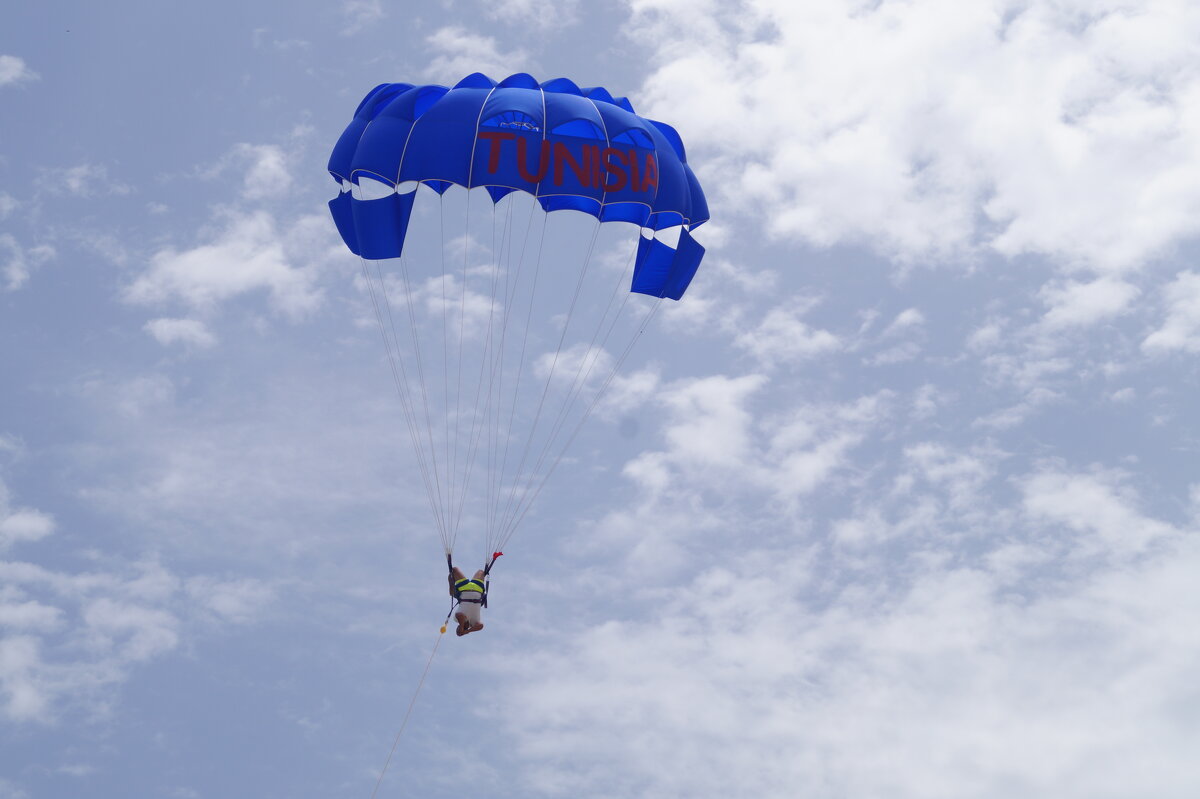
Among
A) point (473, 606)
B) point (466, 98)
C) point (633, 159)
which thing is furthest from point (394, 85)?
point (473, 606)

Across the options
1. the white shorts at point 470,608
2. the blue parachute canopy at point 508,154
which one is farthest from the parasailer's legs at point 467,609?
the blue parachute canopy at point 508,154

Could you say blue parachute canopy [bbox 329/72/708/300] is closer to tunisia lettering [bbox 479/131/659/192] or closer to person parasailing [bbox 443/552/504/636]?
tunisia lettering [bbox 479/131/659/192]

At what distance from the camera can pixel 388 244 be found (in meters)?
30.9

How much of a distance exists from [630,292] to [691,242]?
5.31 feet

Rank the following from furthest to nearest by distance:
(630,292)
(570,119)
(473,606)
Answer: (630,292) → (570,119) → (473,606)

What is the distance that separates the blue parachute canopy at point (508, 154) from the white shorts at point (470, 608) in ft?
22.9

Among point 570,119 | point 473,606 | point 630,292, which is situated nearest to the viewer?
point 473,606

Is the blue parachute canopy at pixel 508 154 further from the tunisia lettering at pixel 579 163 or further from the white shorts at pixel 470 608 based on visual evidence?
the white shorts at pixel 470 608

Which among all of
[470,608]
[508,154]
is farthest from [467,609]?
[508,154]

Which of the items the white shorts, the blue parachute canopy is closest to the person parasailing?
the white shorts

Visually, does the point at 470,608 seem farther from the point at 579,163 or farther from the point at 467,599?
the point at 579,163

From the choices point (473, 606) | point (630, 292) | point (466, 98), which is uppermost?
point (466, 98)

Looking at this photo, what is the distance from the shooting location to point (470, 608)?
1102 inches

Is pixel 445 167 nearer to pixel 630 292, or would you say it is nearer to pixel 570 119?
→ pixel 570 119
